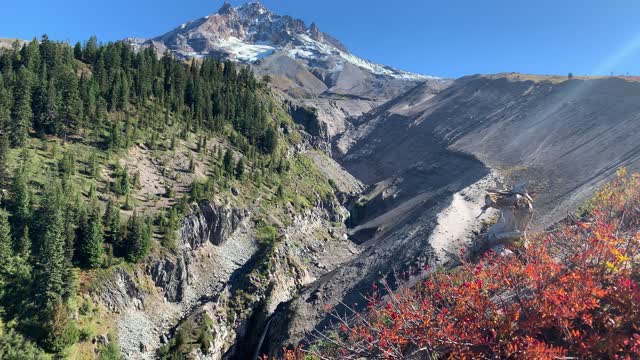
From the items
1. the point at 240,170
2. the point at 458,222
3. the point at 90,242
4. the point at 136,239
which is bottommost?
the point at 458,222

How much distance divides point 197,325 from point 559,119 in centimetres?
10163

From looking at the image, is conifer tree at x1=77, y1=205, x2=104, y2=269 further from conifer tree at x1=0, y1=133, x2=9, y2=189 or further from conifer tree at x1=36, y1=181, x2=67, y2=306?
conifer tree at x1=0, y1=133, x2=9, y2=189

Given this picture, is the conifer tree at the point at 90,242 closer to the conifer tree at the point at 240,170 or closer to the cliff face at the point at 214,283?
the cliff face at the point at 214,283

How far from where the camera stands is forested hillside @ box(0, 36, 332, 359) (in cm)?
3700

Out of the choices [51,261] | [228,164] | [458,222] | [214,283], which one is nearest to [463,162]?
[458,222]

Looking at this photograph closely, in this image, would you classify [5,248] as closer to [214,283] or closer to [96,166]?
[96,166]

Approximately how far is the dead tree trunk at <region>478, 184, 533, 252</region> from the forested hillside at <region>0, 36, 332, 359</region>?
37.0m

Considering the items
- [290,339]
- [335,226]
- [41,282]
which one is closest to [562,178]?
[335,226]

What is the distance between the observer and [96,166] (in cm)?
5584

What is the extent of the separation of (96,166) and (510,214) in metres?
52.8

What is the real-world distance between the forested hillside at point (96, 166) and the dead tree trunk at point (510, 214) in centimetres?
3702

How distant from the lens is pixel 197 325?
47188 mm

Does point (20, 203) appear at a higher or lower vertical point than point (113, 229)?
higher

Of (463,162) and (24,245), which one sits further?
(463,162)
